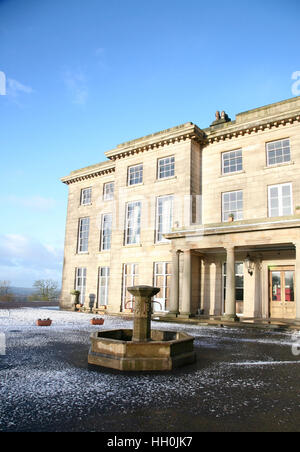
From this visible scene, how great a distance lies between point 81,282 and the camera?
2675 centimetres

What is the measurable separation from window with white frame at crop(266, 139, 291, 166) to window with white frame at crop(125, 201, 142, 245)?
9.04 metres

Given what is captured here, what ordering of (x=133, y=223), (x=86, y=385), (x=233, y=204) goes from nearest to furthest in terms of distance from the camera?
1. (x=86, y=385)
2. (x=233, y=204)
3. (x=133, y=223)

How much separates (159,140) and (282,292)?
485 inches

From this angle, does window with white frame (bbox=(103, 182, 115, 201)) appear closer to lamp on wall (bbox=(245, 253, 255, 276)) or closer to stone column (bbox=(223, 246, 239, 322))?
lamp on wall (bbox=(245, 253, 255, 276))

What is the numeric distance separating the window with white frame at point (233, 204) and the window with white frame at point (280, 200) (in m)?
1.76

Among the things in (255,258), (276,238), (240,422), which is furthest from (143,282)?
(240,422)

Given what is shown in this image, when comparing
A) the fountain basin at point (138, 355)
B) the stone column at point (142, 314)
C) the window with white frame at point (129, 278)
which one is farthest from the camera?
the window with white frame at point (129, 278)

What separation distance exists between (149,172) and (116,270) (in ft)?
24.0

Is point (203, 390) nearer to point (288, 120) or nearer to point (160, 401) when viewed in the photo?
point (160, 401)

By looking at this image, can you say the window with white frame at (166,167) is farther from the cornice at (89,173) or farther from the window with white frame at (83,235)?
the window with white frame at (83,235)

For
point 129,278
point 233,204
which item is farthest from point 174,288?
point 233,204

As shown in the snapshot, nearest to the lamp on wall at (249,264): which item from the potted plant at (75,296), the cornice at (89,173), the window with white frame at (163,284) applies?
the window with white frame at (163,284)

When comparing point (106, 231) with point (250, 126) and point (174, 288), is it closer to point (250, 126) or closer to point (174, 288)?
point (174, 288)

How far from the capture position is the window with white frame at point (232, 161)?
1998 cm
